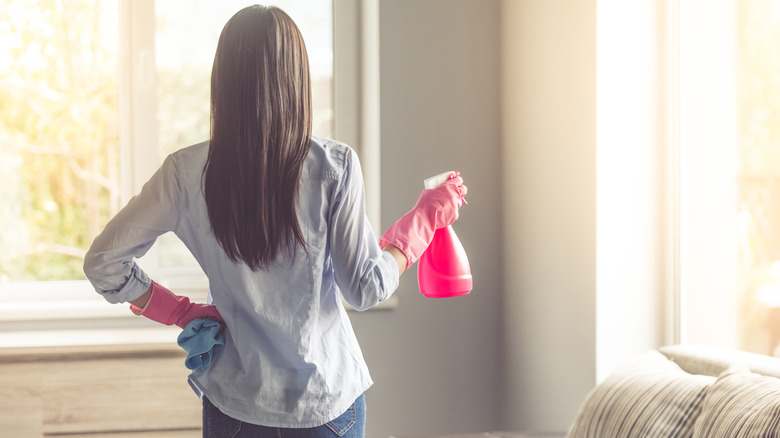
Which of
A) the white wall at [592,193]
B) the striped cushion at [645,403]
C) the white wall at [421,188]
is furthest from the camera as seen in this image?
the white wall at [421,188]

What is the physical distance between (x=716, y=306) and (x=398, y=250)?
0.91 metres

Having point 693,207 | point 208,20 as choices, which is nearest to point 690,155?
point 693,207

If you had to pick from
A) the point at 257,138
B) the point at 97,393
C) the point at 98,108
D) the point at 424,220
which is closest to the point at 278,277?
the point at 257,138

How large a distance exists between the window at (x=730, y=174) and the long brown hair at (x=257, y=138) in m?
1.06

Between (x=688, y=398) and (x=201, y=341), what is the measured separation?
0.77 m

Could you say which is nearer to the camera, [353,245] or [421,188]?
[353,245]

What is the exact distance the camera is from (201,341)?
3.53ft

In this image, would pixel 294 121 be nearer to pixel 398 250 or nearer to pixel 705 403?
pixel 398 250

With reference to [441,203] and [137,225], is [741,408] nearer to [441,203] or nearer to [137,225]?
[441,203]

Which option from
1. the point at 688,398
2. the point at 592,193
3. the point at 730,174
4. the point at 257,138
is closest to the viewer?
the point at 257,138

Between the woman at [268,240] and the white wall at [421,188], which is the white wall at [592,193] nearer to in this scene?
the white wall at [421,188]

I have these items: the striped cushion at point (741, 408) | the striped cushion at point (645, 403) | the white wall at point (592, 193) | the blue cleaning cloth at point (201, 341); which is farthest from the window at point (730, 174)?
the blue cleaning cloth at point (201, 341)

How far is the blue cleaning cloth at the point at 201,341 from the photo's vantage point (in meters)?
1.07

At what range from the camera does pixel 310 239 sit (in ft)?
3.45
